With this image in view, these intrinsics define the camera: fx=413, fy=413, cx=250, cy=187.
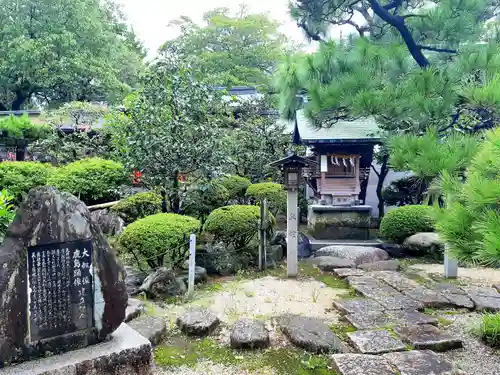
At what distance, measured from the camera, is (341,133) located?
10.5 m

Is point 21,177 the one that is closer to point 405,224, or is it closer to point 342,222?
point 342,222

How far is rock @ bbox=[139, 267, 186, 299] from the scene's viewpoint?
224 inches

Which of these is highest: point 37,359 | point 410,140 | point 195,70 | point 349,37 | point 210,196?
point 349,37

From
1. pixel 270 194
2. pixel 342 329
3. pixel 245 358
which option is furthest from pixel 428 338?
pixel 270 194

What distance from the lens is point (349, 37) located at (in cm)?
866

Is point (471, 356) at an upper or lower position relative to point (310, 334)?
lower

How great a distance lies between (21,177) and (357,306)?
8.69 meters

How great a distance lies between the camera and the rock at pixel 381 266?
7.46 meters

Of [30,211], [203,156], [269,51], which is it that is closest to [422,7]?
[203,156]

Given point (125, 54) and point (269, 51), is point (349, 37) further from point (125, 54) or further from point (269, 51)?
point (125, 54)

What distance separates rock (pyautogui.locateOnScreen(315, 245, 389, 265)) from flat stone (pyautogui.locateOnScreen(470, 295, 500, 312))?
8.22ft

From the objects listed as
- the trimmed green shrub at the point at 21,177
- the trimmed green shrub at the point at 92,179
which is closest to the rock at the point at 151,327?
the trimmed green shrub at the point at 92,179

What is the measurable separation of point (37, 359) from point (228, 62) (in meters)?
22.6

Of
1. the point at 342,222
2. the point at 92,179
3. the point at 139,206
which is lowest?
the point at 342,222
